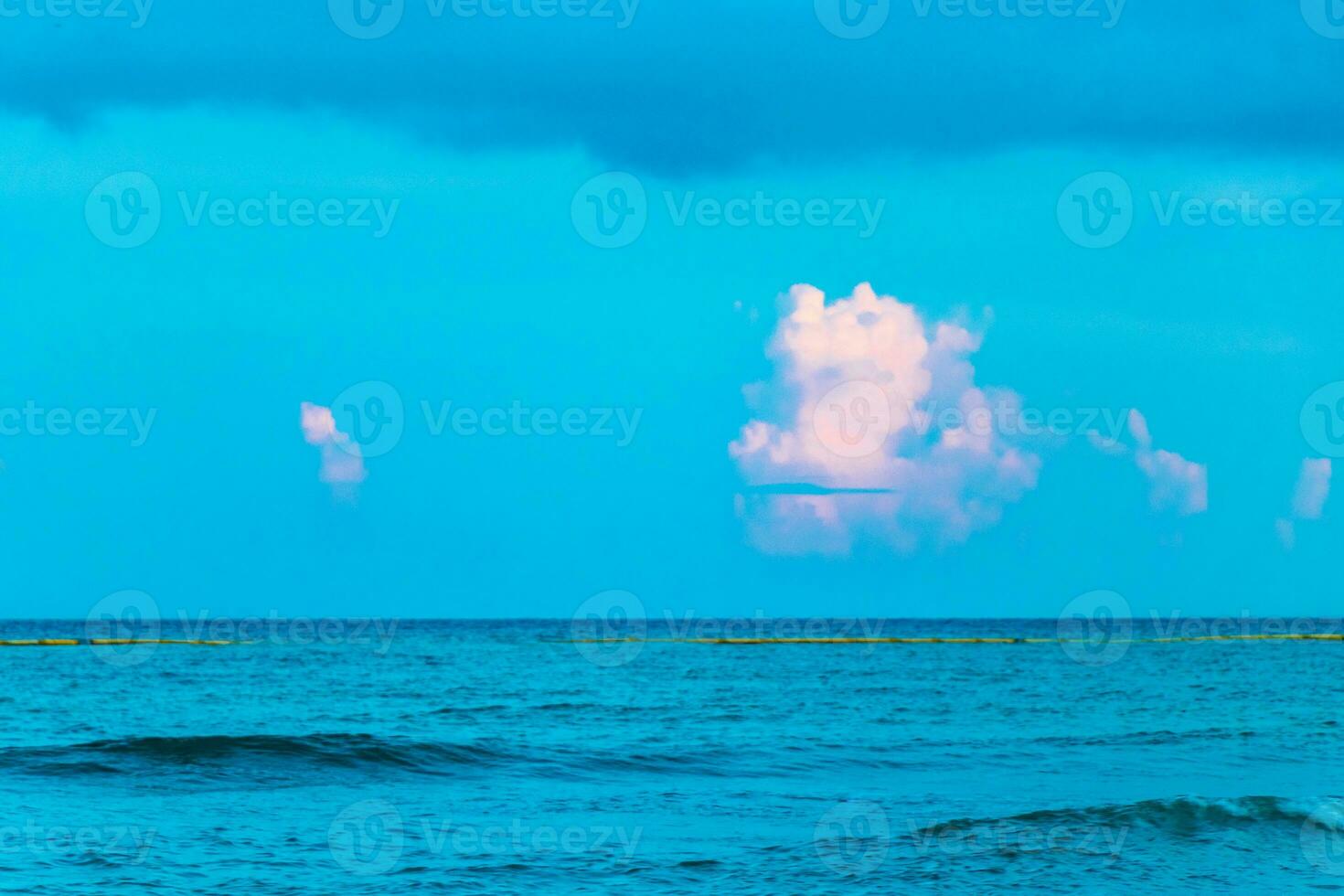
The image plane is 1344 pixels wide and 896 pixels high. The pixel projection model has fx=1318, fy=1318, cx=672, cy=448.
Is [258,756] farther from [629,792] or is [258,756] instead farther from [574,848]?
[574,848]

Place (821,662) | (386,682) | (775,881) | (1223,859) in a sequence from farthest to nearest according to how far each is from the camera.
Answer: (821,662)
(386,682)
(1223,859)
(775,881)

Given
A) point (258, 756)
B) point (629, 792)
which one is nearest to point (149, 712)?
point (258, 756)

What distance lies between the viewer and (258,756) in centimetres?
3225

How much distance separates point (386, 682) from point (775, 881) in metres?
40.7

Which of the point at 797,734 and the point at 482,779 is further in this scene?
the point at 797,734
